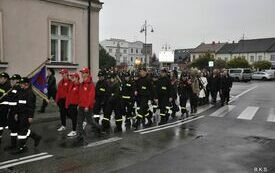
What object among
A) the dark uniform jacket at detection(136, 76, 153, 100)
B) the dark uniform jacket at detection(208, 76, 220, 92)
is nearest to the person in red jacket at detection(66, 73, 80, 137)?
the dark uniform jacket at detection(136, 76, 153, 100)

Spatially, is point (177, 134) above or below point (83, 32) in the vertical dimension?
below

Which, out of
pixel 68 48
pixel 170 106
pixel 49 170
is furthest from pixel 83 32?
pixel 49 170

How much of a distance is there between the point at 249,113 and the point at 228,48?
346 feet

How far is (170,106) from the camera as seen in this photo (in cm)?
1395

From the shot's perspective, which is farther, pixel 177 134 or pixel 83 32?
pixel 83 32

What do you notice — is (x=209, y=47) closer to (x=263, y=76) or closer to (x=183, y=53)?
(x=183, y=53)

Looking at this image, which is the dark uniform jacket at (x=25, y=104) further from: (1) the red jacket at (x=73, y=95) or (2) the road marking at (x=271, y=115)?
(2) the road marking at (x=271, y=115)

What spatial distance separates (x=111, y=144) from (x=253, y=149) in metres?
3.31

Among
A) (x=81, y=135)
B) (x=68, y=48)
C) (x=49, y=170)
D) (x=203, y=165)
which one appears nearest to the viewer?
(x=49, y=170)

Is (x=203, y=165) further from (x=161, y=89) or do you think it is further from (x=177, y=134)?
(x=161, y=89)

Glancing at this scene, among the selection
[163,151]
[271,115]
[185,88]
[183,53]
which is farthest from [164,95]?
[183,53]

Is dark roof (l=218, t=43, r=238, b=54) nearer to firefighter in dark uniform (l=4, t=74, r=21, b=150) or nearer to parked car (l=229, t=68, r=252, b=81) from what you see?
parked car (l=229, t=68, r=252, b=81)

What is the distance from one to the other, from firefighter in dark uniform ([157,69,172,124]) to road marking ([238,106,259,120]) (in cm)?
319

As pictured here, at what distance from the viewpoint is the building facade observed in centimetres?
1491
